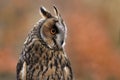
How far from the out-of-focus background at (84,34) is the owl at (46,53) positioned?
2.77ft

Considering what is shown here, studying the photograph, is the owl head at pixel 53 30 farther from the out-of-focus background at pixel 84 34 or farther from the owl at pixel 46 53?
the out-of-focus background at pixel 84 34

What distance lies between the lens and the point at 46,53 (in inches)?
121

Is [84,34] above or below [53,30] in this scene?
below

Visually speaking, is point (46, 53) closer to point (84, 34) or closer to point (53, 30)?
point (53, 30)

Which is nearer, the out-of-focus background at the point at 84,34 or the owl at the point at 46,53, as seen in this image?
the owl at the point at 46,53

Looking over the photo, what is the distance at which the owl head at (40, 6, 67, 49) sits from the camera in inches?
118

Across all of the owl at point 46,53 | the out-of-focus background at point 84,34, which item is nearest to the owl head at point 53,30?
the owl at point 46,53

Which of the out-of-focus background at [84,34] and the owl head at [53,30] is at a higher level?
the owl head at [53,30]

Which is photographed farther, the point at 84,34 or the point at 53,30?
the point at 84,34

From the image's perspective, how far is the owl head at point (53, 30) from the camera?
9.87 ft

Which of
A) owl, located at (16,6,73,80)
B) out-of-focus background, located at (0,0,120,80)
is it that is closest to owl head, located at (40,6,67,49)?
owl, located at (16,6,73,80)

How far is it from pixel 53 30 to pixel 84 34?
979 mm

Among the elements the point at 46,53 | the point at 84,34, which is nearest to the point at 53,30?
the point at 46,53

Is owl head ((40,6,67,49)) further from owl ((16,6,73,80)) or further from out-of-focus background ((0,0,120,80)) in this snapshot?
out-of-focus background ((0,0,120,80))
